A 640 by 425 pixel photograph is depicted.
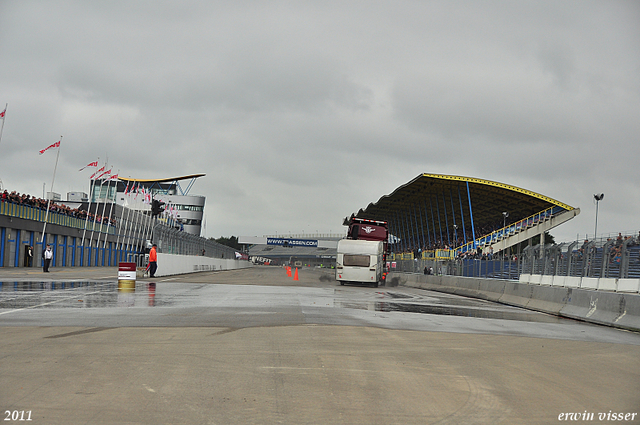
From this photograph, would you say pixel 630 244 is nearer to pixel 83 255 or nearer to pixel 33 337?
pixel 33 337

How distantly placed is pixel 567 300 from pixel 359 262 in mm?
20234

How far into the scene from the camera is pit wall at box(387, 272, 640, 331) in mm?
14992

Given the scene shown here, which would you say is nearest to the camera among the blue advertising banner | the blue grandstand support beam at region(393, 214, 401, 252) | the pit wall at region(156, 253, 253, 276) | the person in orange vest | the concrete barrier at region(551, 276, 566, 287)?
the concrete barrier at region(551, 276, 566, 287)

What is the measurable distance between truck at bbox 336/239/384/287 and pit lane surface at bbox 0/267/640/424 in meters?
24.6

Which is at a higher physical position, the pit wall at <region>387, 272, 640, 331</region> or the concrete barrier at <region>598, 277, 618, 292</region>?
the concrete barrier at <region>598, 277, 618, 292</region>

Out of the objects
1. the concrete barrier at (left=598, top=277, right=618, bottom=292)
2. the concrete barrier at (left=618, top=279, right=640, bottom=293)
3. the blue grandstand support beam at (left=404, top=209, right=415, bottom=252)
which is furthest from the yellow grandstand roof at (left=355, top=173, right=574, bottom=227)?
the concrete barrier at (left=618, top=279, right=640, bottom=293)

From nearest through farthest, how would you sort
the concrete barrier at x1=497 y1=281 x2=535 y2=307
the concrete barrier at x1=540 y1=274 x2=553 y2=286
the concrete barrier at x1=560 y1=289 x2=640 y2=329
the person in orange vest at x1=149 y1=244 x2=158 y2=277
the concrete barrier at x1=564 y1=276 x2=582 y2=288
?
the concrete barrier at x1=560 y1=289 x2=640 y2=329
the concrete barrier at x1=564 y1=276 x2=582 y2=288
the concrete barrier at x1=497 y1=281 x2=535 y2=307
the concrete barrier at x1=540 y1=274 x2=553 y2=286
the person in orange vest at x1=149 y1=244 x2=158 y2=277

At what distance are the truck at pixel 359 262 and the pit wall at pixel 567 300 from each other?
7.42 m

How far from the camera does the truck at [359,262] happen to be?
124 ft

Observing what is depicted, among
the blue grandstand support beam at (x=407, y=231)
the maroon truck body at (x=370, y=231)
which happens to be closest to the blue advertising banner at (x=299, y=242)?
the blue grandstand support beam at (x=407, y=231)

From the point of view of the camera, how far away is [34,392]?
5.99m

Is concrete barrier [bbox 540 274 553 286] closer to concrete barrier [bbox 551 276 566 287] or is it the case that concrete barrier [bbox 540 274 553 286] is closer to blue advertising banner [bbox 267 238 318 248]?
concrete barrier [bbox 551 276 566 287]

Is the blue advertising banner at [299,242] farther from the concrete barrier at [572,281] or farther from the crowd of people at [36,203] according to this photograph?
the concrete barrier at [572,281]

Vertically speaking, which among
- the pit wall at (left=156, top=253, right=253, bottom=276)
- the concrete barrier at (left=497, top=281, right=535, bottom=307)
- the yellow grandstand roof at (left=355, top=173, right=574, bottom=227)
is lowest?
the pit wall at (left=156, top=253, right=253, bottom=276)
